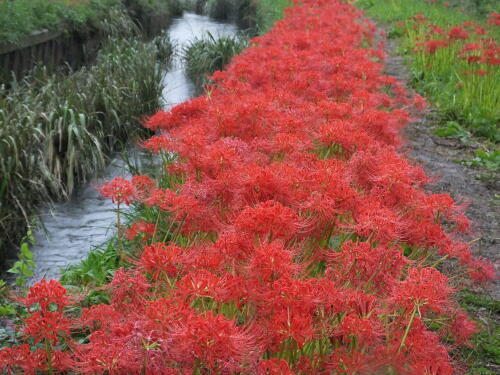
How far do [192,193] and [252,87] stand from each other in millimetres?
2916

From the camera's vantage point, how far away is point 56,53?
413 inches

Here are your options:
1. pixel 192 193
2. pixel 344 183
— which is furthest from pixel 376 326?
pixel 192 193

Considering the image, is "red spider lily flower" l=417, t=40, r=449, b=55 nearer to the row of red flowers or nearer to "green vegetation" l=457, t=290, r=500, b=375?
the row of red flowers

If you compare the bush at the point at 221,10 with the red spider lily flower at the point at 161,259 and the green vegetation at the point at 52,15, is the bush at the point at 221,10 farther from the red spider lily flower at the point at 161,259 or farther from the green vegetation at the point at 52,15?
the red spider lily flower at the point at 161,259

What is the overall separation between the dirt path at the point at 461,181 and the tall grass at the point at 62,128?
3.48 m

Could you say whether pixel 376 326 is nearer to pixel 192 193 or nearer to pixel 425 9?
pixel 192 193

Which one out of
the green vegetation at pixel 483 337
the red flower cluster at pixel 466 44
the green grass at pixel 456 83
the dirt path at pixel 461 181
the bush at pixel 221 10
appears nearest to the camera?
the green vegetation at pixel 483 337

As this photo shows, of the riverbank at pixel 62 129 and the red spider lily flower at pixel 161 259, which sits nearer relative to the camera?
the red spider lily flower at pixel 161 259

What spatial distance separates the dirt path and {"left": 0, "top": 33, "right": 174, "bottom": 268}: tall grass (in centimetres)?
348

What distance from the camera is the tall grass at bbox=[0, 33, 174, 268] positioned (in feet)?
17.7

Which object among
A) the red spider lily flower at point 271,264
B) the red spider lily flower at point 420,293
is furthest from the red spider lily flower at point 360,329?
the red spider lily flower at point 271,264

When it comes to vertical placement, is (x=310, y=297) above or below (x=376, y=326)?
above

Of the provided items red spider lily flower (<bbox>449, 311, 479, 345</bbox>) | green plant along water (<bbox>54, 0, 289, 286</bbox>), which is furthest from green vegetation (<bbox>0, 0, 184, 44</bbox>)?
red spider lily flower (<bbox>449, 311, 479, 345</bbox>)

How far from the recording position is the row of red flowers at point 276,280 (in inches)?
66.4
